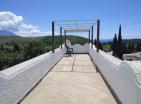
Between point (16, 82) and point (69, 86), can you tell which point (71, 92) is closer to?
point (69, 86)

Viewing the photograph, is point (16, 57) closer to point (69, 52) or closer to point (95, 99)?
point (69, 52)

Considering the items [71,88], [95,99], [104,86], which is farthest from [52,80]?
[95,99]

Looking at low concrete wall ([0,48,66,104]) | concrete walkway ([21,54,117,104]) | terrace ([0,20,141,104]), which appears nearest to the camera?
terrace ([0,20,141,104])

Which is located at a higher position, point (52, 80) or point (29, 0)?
point (29, 0)

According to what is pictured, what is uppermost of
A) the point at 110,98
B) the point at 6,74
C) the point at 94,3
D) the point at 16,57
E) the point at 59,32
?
the point at 94,3

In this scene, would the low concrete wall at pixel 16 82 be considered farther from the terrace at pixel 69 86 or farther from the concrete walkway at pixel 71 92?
the concrete walkway at pixel 71 92

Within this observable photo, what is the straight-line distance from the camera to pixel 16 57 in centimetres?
5709

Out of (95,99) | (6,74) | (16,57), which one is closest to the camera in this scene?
(6,74)

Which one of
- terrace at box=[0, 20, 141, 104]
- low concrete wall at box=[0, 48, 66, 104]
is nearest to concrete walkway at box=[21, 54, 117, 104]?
terrace at box=[0, 20, 141, 104]

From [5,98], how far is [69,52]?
1165 cm

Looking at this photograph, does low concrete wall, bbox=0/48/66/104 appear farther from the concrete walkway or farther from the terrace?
the concrete walkway

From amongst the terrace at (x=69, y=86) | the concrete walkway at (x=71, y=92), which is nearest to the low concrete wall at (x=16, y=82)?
the terrace at (x=69, y=86)

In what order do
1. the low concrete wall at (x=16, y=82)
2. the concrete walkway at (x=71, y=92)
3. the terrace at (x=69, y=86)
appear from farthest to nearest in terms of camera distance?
the concrete walkway at (x=71, y=92)
the low concrete wall at (x=16, y=82)
the terrace at (x=69, y=86)

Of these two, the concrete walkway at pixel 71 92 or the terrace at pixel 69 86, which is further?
the concrete walkway at pixel 71 92
